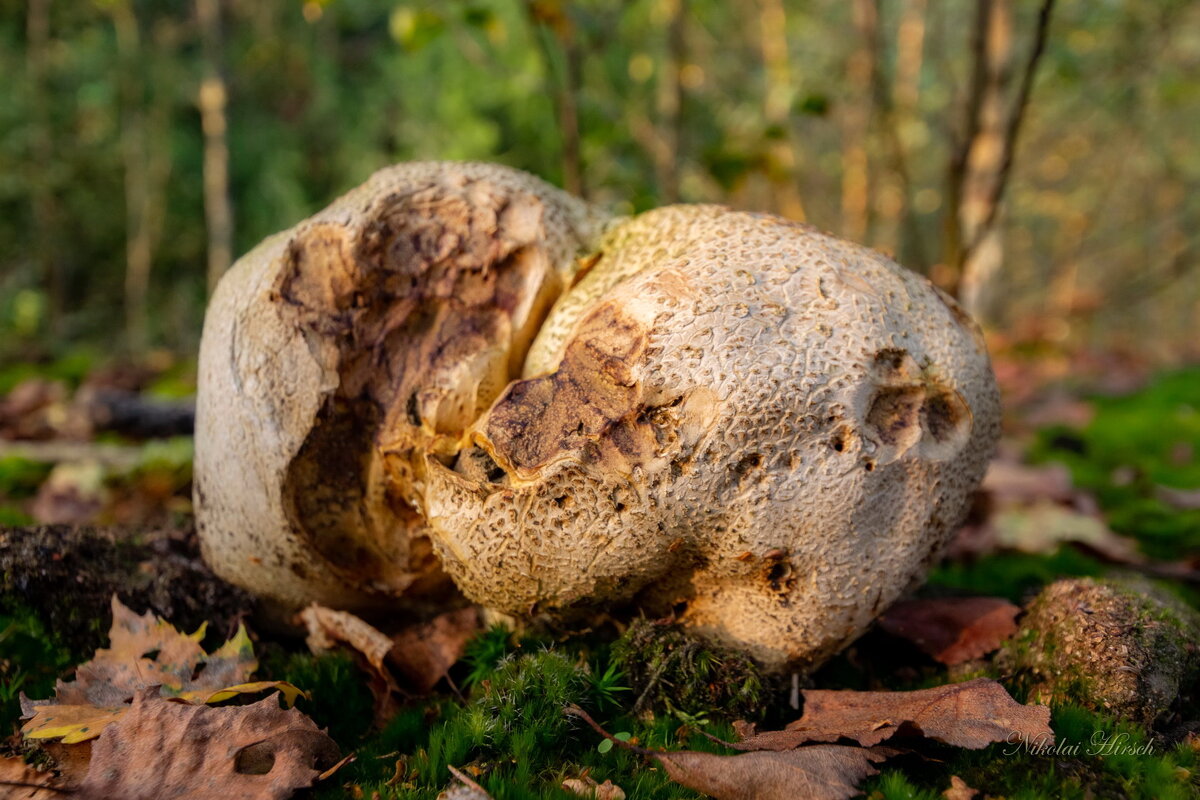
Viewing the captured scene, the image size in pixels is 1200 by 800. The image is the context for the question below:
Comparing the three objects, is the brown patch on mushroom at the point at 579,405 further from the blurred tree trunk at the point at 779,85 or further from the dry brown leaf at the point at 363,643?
the blurred tree trunk at the point at 779,85

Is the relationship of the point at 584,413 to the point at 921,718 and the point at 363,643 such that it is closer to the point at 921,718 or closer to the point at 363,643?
the point at 363,643

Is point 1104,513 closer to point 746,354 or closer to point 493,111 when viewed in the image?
point 746,354

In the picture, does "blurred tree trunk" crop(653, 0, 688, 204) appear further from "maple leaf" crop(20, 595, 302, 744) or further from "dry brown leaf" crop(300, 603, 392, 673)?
"maple leaf" crop(20, 595, 302, 744)

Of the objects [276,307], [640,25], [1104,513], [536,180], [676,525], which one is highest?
[640,25]

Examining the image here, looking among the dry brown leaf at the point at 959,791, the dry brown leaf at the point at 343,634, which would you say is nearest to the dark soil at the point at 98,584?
the dry brown leaf at the point at 343,634

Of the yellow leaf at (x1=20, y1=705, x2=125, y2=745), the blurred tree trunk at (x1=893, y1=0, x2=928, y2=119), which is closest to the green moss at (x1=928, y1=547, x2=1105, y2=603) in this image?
the yellow leaf at (x1=20, y1=705, x2=125, y2=745)

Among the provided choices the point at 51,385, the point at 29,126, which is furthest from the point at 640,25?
the point at 29,126

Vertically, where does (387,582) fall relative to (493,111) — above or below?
below
